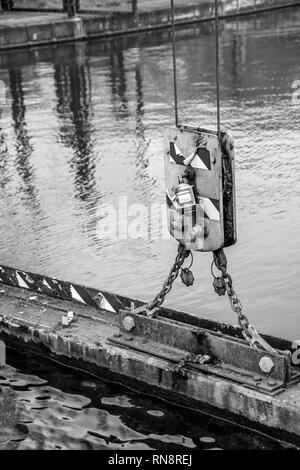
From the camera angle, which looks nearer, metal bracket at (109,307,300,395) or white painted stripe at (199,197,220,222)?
metal bracket at (109,307,300,395)

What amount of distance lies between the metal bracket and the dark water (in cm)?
42

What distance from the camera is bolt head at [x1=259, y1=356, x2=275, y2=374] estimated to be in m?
8.06

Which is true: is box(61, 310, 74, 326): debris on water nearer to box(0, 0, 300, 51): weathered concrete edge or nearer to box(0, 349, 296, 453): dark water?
box(0, 349, 296, 453): dark water

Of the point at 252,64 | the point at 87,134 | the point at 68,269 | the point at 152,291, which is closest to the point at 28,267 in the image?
the point at 68,269

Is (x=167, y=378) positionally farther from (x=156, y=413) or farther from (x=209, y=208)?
(x=209, y=208)

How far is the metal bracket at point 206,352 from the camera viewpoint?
8.07m

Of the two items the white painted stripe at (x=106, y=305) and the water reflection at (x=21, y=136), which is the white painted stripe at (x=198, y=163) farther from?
the water reflection at (x=21, y=136)

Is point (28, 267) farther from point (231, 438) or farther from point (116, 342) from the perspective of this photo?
point (231, 438)

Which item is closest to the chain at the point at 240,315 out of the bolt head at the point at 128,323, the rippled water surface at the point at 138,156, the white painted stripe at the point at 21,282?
the bolt head at the point at 128,323

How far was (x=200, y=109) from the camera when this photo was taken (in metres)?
21.2

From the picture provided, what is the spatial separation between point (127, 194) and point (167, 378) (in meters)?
7.20

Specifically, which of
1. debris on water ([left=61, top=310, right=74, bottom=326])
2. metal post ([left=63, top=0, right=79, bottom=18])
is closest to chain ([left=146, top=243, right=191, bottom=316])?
debris on water ([left=61, top=310, right=74, bottom=326])

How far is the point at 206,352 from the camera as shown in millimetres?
8664

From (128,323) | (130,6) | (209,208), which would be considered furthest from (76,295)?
(130,6)
